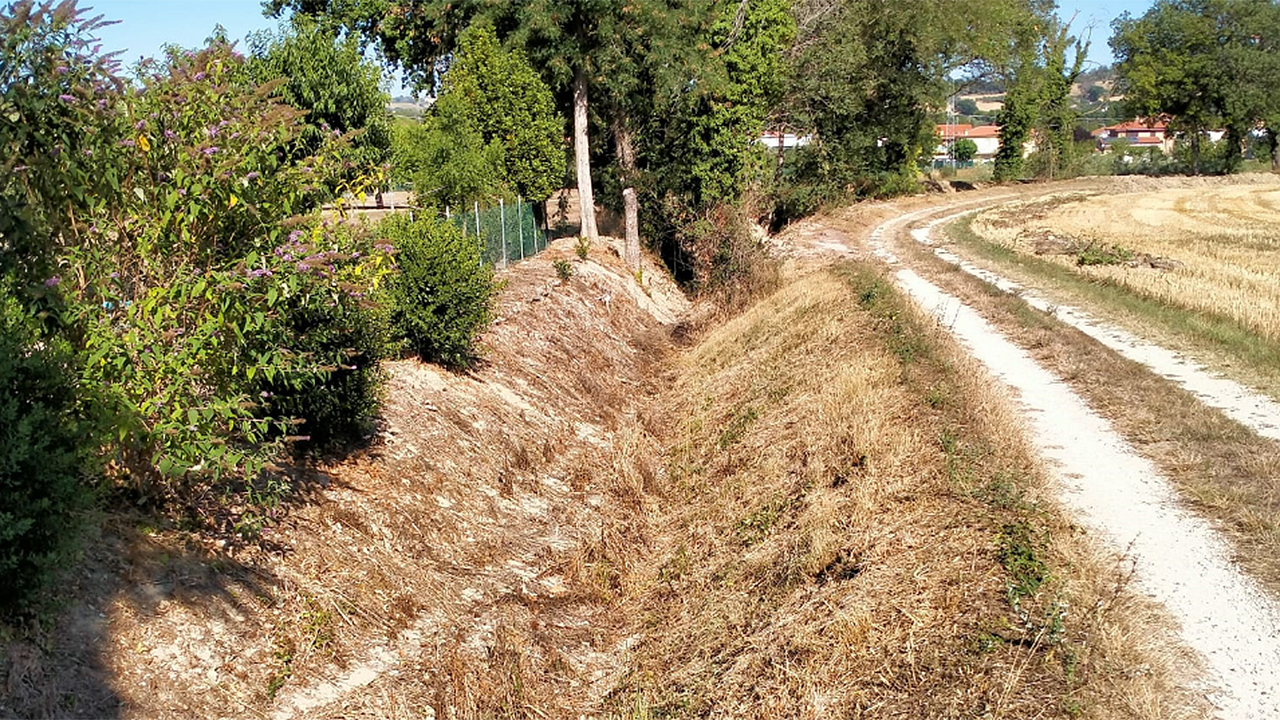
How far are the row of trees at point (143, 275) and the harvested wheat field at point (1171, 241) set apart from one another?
1370 cm

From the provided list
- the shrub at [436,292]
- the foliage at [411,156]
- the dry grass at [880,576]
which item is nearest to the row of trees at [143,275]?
the dry grass at [880,576]

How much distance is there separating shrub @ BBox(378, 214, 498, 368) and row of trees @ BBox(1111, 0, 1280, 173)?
232 feet

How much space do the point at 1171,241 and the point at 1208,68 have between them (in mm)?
43776

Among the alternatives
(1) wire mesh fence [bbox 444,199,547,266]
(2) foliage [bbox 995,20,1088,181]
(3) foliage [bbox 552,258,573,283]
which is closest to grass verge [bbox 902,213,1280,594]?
(3) foliage [bbox 552,258,573,283]

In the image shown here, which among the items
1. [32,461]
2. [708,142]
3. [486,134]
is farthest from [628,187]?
[32,461]

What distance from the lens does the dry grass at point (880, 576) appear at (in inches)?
236

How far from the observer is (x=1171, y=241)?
3375cm

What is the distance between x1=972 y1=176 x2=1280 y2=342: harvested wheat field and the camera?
64.0ft

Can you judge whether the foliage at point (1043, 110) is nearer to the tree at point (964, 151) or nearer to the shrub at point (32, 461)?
the tree at point (964, 151)

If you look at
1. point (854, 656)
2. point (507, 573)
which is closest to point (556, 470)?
point (507, 573)

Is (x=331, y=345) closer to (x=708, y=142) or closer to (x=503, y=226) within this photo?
(x=503, y=226)

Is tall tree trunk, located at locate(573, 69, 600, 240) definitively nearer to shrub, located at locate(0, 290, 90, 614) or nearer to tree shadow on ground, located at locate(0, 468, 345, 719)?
tree shadow on ground, located at locate(0, 468, 345, 719)

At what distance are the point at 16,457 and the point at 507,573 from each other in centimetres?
488

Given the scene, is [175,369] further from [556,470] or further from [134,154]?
[556,470]
